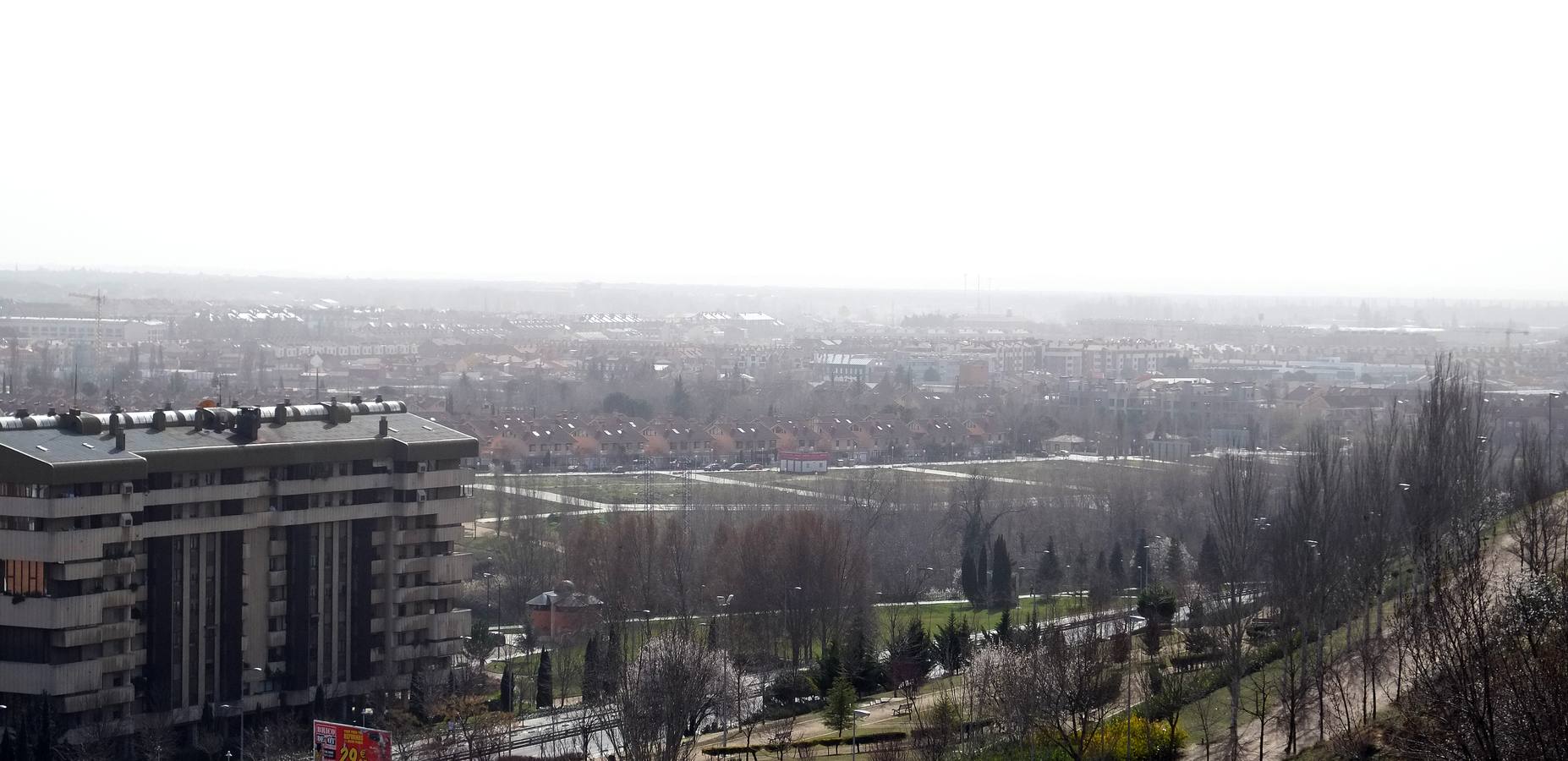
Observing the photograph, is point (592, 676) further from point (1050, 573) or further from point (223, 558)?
point (1050, 573)

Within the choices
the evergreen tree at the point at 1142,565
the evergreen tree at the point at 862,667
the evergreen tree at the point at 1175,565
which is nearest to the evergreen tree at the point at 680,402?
the evergreen tree at the point at 1142,565

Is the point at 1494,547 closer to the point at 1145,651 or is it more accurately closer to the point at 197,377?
the point at 1145,651

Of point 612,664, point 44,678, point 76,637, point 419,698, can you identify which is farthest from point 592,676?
point 44,678

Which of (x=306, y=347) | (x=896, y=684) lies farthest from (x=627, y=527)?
(x=306, y=347)

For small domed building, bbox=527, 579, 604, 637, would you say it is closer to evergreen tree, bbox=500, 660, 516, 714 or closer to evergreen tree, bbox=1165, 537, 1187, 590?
evergreen tree, bbox=500, 660, 516, 714

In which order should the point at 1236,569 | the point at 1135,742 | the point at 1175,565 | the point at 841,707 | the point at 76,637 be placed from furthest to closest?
the point at 1175,565
the point at 76,637
the point at 1236,569
the point at 841,707
the point at 1135,742

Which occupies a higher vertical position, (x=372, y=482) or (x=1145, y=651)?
(x=372, y=482)

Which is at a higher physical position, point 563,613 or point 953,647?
point 953,647
